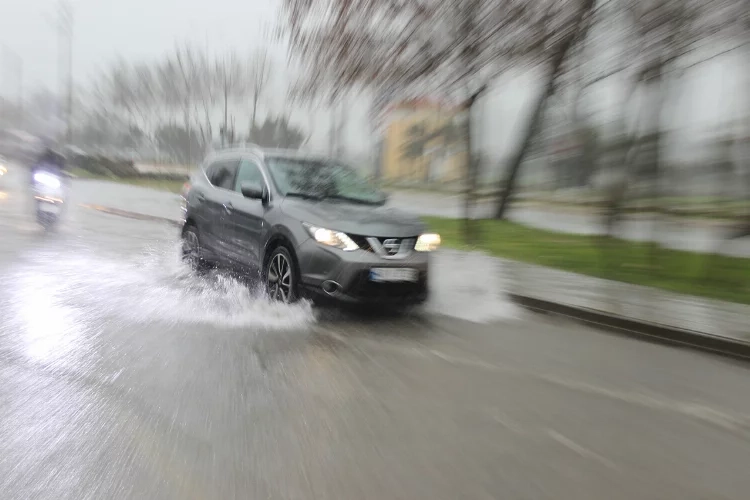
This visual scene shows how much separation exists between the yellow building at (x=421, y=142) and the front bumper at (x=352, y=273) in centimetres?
779

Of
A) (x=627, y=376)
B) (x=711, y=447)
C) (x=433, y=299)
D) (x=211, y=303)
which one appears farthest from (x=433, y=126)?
(x=711, y=447)

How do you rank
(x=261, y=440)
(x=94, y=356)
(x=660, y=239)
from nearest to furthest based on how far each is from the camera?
1. (x=261, y=440)
2. (x=94, y=356)
3. (x=660, y=239)

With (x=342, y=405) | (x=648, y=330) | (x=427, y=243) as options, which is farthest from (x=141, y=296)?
(x=648, y=330)

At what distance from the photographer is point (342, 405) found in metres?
4.62

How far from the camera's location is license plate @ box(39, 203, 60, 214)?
50.3 feet

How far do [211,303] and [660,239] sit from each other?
8.03 metres

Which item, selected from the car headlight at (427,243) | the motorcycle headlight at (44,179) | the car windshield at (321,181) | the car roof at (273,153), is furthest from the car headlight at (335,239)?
the motorcycle headlight at (44,179)

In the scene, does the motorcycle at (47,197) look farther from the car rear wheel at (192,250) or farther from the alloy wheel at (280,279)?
the alloy wheel at (280,279)

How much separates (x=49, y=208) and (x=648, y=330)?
12882mm

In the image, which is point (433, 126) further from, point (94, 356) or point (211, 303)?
point (94, 356)

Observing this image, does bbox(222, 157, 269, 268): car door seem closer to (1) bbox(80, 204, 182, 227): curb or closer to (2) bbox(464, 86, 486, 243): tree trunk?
(2) bbox(464, 86, 486, 243): tree trunk

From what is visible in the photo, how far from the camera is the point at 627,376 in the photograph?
584cm

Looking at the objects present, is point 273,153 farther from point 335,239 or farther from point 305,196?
point 335,239

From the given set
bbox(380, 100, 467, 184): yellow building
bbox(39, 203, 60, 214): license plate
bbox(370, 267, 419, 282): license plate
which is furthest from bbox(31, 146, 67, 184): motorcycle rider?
bbox(370, 267, 419, 282): license plate
